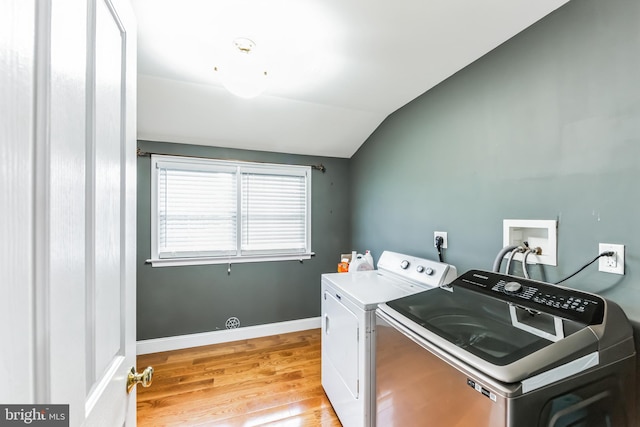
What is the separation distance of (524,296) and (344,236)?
226 cm

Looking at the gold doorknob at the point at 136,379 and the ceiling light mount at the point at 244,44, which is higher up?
→ the ceiling light mount at the point at 244,44

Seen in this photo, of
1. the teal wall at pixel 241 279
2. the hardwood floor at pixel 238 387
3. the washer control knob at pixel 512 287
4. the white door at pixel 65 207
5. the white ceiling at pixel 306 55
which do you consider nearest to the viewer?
the white door at pixel 65 207

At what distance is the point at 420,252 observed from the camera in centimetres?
208

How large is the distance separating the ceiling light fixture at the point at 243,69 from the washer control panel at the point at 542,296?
1558 millimetres

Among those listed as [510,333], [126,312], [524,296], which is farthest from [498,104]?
[126,312]

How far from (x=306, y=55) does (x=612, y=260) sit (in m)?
1.78

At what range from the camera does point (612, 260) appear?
1043mm

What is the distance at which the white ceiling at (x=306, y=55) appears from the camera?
1249mm

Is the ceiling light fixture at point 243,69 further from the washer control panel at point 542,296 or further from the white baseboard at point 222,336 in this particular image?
the white baseboard at point 222,336

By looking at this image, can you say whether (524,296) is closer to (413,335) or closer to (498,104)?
(413,335)

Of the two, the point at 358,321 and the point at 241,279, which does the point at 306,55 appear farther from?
the point at 241,279

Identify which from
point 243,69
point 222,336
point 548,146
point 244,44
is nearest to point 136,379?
point 243,69

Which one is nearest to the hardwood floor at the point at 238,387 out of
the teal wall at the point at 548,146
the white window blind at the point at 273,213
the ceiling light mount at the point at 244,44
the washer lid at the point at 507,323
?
the white window blind at the point at 273,213

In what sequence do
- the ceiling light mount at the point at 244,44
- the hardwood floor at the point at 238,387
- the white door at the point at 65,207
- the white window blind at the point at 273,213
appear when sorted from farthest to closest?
the white window blind at the point at 273,213 < the hardwood floor at the point at 238,387 < the ceiling light mount at the point at 244,44 < the white door at the point at 65,207
